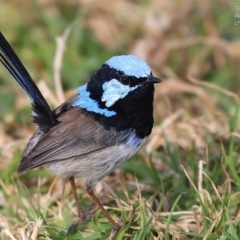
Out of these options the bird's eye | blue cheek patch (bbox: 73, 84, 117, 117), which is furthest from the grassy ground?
the bird's eye

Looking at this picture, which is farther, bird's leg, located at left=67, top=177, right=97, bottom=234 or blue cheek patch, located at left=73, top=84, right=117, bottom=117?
bird's leg, located at left=67, top=177, right=97, bottom=234

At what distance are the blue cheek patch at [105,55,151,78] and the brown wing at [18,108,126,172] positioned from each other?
0.35 meters

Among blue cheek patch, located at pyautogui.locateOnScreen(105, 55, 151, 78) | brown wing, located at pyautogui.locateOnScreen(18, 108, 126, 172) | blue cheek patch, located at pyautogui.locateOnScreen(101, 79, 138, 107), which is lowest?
brown wing, located at pyautogui.locateOnScreen(18, 108, 126, 172)

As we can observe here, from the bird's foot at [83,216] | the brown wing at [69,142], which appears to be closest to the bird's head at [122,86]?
the brown wing at [69,142]

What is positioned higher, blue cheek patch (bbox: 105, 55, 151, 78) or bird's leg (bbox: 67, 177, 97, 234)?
blue cheek patch (bbox: 105, 55, 151, 78)

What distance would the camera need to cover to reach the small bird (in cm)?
333

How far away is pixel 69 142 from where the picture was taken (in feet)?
11.2

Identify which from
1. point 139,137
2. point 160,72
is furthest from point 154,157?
point 160,72

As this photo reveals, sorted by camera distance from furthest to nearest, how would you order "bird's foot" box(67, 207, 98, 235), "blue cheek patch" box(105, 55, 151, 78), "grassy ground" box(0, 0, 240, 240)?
1. "bird's foot" box(67, 207, 98, 235)
2. "grassy ground" box(0, 0, 240, 240)
3. "blue cheek patch" box(105, 55, 151, 78)

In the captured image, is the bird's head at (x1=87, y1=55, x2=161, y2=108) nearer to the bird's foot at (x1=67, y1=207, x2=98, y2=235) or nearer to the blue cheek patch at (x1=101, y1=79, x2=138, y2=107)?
the blue cheek patch at (x1=101, y1=79, x2=138, y2=107)

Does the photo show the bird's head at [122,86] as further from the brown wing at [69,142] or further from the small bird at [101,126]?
the brown wing at [69,142]

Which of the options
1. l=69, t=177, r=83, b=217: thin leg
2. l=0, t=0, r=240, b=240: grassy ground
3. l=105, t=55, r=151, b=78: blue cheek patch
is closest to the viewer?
l=105, t=55, r=151, b=78: blue cheek patch

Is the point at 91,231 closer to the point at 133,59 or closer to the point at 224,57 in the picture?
the point at 133,59

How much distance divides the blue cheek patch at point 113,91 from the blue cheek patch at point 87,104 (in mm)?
52
